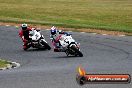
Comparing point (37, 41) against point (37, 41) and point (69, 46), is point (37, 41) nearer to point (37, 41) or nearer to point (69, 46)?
point (37, 41)

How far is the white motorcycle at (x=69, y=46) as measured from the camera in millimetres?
22891

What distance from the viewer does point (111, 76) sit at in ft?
20.7

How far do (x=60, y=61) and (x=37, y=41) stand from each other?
5.93m

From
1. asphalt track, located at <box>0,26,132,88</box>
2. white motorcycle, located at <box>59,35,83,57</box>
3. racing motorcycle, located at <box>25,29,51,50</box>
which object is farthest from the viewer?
racing motorcycle, located at <box>25,29,51,50</box>

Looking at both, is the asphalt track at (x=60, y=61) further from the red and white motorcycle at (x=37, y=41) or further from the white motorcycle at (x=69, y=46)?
the red and white motorcycle at (x=37, y=41)

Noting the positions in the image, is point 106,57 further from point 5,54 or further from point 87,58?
point 5,54

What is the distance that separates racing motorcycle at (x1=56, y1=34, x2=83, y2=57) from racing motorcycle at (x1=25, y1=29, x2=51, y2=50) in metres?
3.51

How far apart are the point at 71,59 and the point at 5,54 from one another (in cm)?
501

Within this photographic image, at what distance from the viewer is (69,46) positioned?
23.1m

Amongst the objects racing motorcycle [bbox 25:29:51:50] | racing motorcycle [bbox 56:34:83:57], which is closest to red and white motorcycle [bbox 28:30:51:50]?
racing motorcycle [bbox 25:29:51:50]

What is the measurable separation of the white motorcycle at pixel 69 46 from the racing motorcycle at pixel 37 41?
11.5 ft

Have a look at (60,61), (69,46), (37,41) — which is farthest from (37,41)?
(60,61)

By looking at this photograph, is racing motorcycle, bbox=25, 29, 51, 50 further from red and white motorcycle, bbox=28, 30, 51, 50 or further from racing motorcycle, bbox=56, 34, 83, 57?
racing motorcycle, bbox=56, 34, 83, 57

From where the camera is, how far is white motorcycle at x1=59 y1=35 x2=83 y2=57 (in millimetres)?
22891
